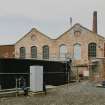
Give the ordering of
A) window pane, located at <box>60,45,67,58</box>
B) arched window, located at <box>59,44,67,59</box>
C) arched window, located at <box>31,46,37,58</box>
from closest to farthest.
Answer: window pane, located at <box>60,45,67,58</box> < arched window, located at <box>59,44,67,59</box> < arched window, located at <box>31,46,37,58</box>

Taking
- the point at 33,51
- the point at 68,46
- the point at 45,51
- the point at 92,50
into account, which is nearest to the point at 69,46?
the point at 68,46

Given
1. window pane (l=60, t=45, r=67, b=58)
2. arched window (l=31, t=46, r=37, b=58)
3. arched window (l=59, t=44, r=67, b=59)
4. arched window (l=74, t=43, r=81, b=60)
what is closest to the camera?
arched window (l=74, t=43, r=81, b=60)

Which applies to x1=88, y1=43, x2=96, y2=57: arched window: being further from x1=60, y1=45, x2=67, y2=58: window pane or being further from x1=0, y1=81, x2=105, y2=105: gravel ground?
x1=0, y1=81, x2=105, y2=105: gravel ground

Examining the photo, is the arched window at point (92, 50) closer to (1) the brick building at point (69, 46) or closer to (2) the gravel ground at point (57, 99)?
(1) the brick building at point (69, 46)

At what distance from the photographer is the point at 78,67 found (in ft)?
164

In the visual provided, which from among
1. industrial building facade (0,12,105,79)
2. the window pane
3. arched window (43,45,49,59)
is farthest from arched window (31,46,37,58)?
the window pane

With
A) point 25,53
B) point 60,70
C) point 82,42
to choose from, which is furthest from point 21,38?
point 60,70

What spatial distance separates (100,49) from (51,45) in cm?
831

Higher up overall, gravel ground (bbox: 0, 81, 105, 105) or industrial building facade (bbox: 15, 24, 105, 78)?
industrial building facade (bbox: 15, 24, 105, 78)

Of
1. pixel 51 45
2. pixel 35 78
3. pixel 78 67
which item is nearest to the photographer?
pixel 35 78

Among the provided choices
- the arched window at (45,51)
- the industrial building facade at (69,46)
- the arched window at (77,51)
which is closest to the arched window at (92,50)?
the industrial building facade at (69,46)

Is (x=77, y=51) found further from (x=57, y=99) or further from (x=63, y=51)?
(x=57, y=99)

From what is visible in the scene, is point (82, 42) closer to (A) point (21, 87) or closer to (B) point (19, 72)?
(B) point (19, 72)

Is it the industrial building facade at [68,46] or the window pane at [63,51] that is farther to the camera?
the window pane at [63,51]
